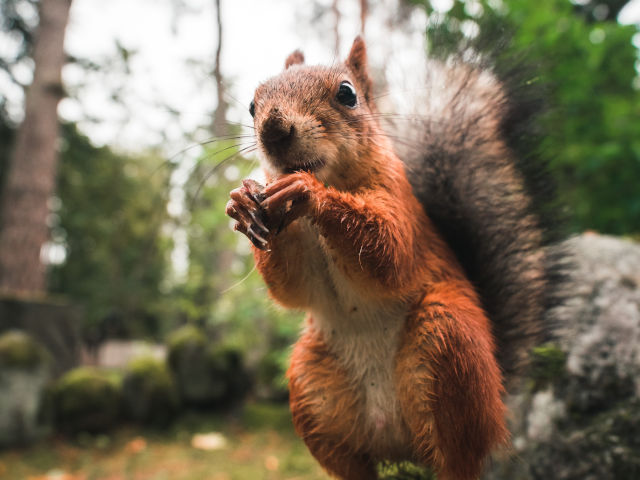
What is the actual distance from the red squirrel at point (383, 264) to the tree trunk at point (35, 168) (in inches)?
204

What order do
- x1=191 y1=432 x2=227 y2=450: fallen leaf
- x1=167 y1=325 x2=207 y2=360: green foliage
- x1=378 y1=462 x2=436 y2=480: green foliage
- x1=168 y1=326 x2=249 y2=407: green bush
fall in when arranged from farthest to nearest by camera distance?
x1=167 y1=325 x2=207 y2=360: green foliage < x1=168 y1=326 x2=249 y2=407: green bush < x1=191 y1=432 x2=227 y2=450: fallen leaf < x1=378 y1=462 x2=436 y2=480: green foliage

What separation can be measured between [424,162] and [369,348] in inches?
23.2

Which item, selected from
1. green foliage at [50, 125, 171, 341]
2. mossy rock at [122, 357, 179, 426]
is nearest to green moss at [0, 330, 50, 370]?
mossy rock at [122, 357, 179, 426]

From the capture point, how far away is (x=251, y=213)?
2.64 feet

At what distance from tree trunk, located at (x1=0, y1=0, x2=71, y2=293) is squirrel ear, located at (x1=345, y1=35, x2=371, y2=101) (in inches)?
208

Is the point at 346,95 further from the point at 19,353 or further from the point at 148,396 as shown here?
the point at 148,396

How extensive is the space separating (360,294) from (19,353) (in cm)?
411

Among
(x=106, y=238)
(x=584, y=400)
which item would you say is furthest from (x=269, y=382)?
Answer: (x=106, y=238)

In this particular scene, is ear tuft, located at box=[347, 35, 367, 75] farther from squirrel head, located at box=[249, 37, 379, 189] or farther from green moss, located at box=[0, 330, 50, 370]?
green moss, located at box=[0, 330, 50, 370]

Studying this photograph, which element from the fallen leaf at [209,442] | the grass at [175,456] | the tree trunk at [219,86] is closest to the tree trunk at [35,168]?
the grass at [175,456]

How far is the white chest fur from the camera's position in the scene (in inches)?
41.2

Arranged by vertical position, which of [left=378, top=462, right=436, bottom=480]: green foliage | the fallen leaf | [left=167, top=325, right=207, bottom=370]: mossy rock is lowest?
the fallen leaf

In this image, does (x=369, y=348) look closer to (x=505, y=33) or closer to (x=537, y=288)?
(x=537, y=288)

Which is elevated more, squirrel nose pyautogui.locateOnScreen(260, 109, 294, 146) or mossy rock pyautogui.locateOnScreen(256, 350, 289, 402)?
squirrel nose pyautogui.locateOnScreen(260, 109, 294, 146)
